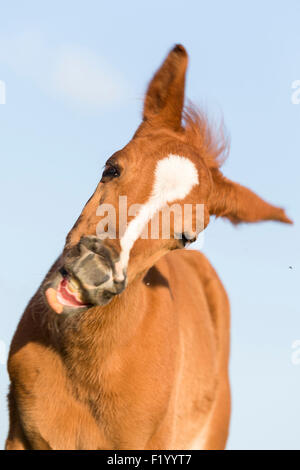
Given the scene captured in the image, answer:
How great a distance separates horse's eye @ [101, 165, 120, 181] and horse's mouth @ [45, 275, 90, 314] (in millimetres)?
777

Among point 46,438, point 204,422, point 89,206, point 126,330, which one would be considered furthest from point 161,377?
point 204,422

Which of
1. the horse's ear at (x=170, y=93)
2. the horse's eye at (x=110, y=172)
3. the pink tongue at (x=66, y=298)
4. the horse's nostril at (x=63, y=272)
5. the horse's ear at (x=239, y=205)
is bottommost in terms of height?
the pink tongue at (x=66, y=298)

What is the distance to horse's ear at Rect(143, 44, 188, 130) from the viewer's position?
4.88 metres

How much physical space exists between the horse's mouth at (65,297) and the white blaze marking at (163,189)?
0.30 meters

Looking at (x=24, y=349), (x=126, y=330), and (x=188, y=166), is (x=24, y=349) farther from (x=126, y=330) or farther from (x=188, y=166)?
(x=188, y=166)

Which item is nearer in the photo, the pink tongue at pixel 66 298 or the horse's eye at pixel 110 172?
the pink tongue at pixel 66 298

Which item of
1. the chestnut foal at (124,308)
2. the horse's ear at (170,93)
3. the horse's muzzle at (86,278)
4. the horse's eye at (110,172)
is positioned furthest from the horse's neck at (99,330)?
the horse's ear at (170,93)

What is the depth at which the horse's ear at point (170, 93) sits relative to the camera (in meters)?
4.88

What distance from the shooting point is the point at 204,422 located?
22.0 feet

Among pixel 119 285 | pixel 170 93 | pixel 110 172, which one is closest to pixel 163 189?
pixel 110 172

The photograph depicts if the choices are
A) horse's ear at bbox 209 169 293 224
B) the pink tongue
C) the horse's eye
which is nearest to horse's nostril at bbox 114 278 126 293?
the pink tongue

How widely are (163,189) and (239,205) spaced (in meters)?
0.99

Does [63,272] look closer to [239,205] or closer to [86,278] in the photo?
[86,278]

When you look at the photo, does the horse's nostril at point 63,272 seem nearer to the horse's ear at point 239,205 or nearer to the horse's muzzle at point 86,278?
the horse's muzzle at point 86,278
